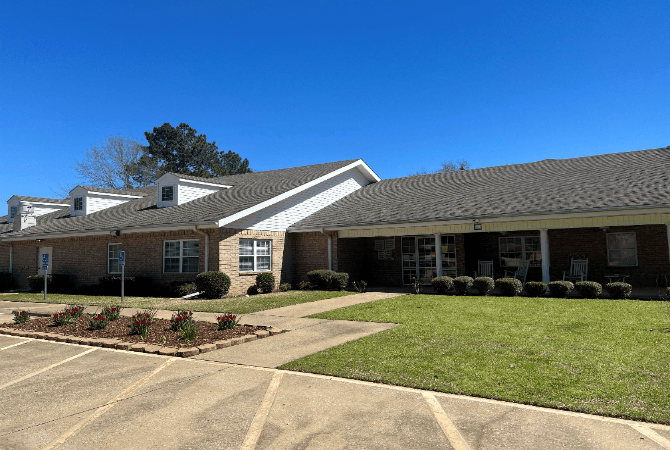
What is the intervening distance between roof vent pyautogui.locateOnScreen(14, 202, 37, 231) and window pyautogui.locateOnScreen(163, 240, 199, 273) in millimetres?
13900

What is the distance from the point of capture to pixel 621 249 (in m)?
16.5

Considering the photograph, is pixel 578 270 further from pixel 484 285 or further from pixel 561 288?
pixel 484 285

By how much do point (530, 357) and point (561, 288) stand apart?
8637 millimetres

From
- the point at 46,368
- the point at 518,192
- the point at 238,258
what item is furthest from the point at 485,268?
the point at 46,368

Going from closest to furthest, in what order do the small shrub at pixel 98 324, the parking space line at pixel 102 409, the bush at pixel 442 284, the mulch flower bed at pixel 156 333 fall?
1. the parking space line at pixel 102 409
2. the mulch flower bed at pixel 156 333
3. the small shrub at pixel 98 324
4. the bush at pixel 442 284

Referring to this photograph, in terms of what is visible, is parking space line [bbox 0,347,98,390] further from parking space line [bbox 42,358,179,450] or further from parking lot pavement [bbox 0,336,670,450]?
parking space line [bbox 42,358,179,450]

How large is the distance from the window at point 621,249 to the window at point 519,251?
2.39 m

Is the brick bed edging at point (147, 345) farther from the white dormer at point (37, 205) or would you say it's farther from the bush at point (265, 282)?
the white dormer at point (37, 205)

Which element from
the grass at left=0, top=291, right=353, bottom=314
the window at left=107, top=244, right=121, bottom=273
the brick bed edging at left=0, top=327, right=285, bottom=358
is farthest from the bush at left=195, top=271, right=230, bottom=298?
the brick bed edging at left=0, top=327, right=285, bottom=358

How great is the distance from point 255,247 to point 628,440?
1590 cm

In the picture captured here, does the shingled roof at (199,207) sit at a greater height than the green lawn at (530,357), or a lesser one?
greater

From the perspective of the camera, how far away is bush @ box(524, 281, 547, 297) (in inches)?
567

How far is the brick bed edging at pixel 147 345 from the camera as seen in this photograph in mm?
7441

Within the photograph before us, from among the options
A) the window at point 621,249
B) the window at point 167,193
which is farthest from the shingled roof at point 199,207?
Answer: the window at point 621,249
